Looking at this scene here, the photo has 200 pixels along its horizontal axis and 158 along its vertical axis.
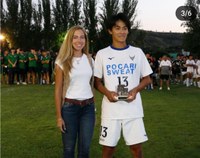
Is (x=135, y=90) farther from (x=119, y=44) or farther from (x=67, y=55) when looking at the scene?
(x=67, y=55)

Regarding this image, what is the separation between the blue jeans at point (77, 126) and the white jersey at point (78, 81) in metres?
0.11

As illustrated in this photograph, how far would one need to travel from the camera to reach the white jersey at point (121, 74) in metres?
4.71

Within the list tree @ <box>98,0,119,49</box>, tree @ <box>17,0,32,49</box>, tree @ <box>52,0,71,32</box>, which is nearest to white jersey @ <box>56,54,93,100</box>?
tree @ <box>98,0,119,49</box>

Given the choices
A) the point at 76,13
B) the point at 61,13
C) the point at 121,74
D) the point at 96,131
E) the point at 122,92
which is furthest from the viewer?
the point at 61,13

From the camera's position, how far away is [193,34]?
56.7 metres

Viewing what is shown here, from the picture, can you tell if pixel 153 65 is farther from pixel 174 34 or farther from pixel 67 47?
pixel 174 34

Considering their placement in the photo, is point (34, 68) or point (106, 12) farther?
point (106, 12)

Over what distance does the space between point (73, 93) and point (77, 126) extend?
0.36 metres

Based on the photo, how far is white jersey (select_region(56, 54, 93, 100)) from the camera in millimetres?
A: 4789

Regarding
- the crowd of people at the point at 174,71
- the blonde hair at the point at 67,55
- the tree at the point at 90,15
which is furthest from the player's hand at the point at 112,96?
the tree at the point at 90,15

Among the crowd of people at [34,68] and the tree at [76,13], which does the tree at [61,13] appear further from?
the crowd of people at [34,68]

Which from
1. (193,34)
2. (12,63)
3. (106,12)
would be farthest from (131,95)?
(193,34)

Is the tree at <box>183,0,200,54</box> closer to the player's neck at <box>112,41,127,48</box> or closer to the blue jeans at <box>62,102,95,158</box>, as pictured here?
the player's neck at <box>112,41,127,48</box>

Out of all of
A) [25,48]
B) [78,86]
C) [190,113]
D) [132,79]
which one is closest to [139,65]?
[132,79]
